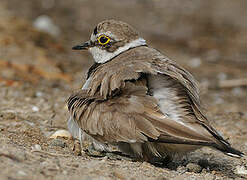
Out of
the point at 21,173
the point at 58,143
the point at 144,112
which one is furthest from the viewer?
the point at 58,143

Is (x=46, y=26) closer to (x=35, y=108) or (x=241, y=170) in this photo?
(x=35, y=108)

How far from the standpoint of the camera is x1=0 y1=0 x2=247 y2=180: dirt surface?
11.1 feet

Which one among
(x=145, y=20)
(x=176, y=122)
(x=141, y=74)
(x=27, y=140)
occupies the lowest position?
(x=27, y=140)

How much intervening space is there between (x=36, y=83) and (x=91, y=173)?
11.8 feet

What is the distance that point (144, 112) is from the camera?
348 centimetres

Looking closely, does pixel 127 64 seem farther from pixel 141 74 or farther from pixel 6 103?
pixel 6 103

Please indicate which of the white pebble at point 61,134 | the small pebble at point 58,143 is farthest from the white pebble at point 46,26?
the small pebble at point 58,143

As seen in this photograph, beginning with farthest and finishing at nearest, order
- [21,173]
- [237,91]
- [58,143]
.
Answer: [237,91] → [58,143] → [21,173]

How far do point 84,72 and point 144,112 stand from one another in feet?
13.0

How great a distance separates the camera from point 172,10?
11.9 m

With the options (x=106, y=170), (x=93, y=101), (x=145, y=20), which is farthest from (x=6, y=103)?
(x=145, y=20)

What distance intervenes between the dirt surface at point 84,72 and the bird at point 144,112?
8.0 inches

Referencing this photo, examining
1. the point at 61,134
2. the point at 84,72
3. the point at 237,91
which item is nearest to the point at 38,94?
the point at 84,72

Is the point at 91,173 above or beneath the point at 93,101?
beneath
